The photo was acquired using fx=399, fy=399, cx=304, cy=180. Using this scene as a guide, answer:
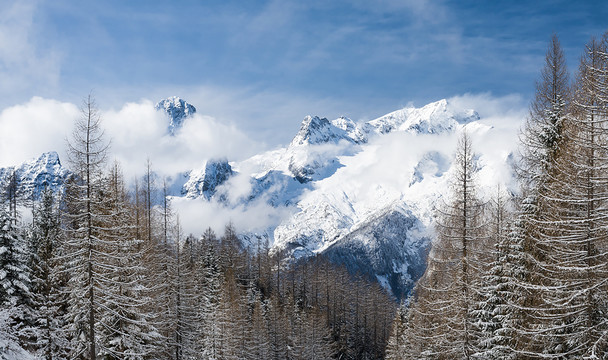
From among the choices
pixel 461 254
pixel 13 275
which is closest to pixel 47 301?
pixel 13 275

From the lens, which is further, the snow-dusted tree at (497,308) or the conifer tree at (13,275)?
the conifer tree at (13,275)

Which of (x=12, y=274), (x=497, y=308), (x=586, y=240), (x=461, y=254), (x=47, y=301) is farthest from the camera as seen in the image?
(x=47, y=301)

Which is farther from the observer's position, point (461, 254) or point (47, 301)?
point (47, 301)

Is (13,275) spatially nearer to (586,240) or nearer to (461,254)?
(461,254)

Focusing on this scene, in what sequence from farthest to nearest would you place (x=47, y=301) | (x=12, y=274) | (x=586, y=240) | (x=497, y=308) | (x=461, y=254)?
(x=47, y=301)
(x=12, y=274)
(x=461, y=254)
(x=497, y=308)
(x=586, y=240)

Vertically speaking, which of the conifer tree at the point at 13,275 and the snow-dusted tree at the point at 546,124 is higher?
the snow-dusted tree at the point at 546,124

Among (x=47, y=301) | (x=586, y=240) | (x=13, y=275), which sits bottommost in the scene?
(x=47, y=301)

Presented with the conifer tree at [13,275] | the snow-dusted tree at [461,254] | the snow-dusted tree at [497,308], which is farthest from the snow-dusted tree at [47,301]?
the snow-dusted tree at [497,308]

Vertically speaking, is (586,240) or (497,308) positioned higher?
(586,240)

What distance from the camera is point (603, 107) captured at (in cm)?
1328

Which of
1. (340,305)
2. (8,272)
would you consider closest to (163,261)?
(8,272)

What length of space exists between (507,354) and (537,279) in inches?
147

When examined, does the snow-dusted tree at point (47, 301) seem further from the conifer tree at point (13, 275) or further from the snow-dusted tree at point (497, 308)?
the snow-dusted tree at point (497, 308)

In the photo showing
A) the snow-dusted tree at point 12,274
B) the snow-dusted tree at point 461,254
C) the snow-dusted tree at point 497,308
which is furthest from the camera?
the snow-dusted tree at point 12,274
